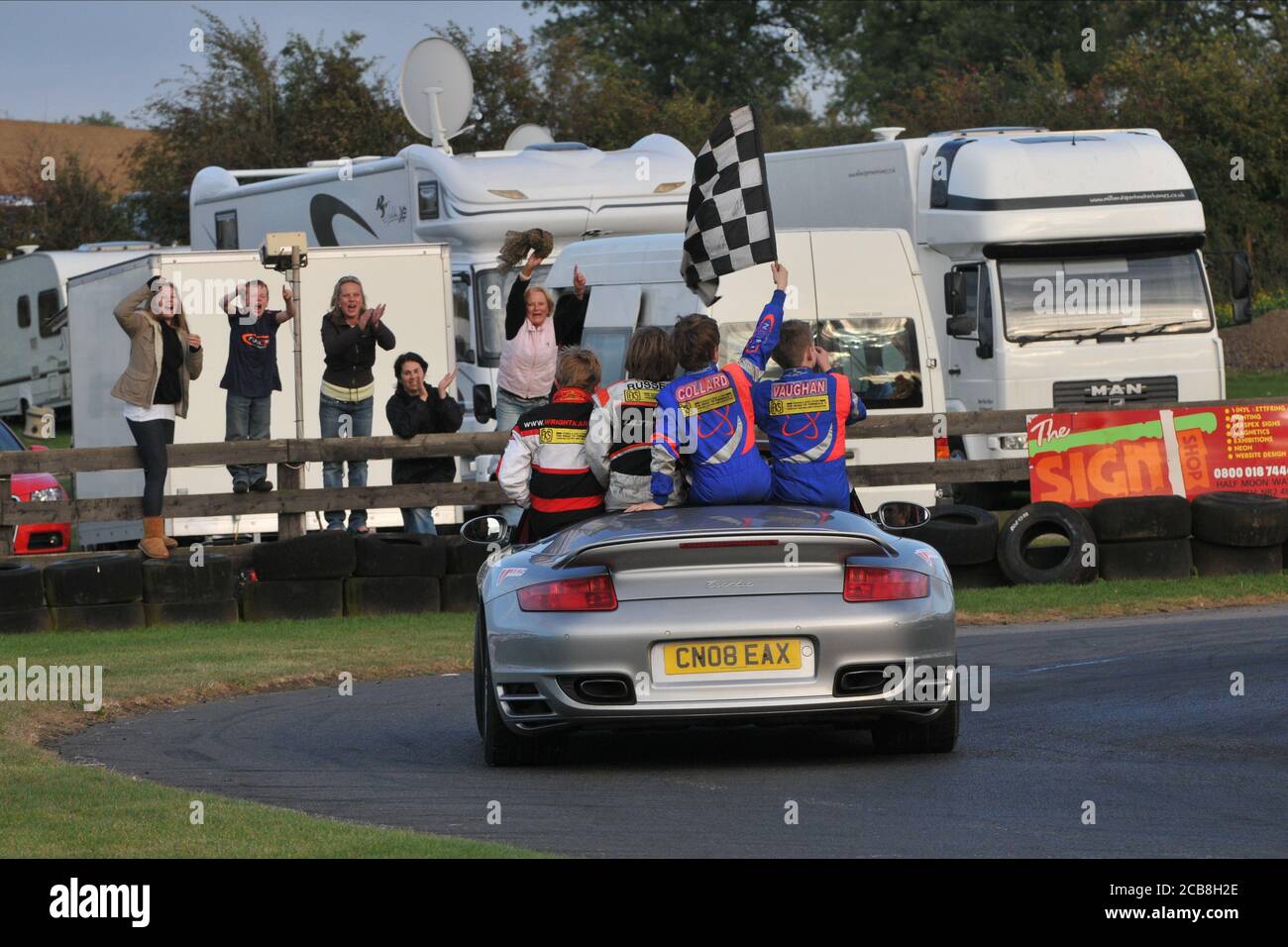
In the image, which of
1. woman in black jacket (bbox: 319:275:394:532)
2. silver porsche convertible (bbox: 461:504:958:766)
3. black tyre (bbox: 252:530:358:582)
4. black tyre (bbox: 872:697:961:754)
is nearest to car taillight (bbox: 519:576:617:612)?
silver porsche convertible (bbox: 461:504:958:766)

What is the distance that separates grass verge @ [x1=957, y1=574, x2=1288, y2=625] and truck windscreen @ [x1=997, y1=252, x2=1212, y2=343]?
5015mm

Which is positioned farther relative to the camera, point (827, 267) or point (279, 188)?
point (279, 188)

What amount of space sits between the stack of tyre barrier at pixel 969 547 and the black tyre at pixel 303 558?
168 inches

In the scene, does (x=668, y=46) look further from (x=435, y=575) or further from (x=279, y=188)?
(x=435, y=575)

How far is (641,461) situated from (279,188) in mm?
15828

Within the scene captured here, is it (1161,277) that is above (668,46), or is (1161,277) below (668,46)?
below

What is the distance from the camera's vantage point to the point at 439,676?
12.9 meters

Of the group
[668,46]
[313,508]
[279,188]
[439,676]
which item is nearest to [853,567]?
[439,676]

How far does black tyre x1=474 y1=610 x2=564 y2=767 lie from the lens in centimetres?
885

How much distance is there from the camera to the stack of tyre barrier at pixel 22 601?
1501cm

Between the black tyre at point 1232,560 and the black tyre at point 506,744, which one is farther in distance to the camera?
the black tyre at point 1232,560

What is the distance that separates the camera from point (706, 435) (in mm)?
9570

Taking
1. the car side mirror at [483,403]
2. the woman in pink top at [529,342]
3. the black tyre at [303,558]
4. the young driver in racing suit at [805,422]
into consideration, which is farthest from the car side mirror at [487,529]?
the car side mirror at [483,403]

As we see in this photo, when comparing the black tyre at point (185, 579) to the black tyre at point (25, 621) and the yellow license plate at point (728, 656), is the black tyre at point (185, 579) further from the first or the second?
the yellow license plate at point (728, 656)
